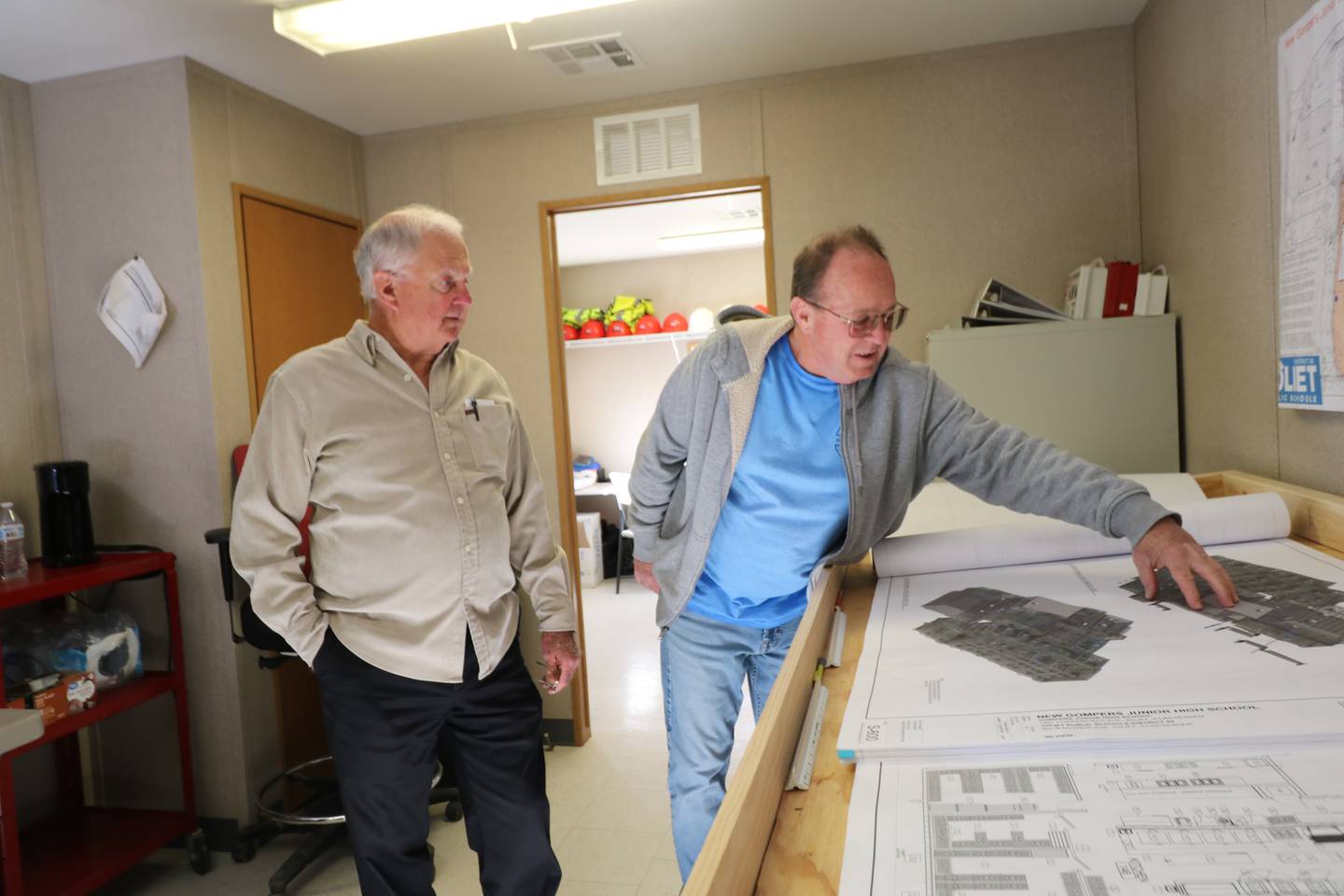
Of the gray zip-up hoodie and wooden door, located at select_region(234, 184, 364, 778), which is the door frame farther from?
the gray zip-up hoodie

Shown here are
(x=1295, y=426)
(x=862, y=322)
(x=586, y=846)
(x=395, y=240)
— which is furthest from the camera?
(x=586, y=846)

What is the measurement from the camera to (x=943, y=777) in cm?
70

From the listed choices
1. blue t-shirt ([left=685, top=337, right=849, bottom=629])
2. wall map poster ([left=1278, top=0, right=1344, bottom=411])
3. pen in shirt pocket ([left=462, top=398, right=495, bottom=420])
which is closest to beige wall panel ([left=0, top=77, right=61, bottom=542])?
pen in shirt pocket ([left=462, top=398, right=495, bottom=420])

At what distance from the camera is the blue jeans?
1635 mm

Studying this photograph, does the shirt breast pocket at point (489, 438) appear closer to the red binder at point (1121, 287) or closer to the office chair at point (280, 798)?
the office chair at point (280, 798)

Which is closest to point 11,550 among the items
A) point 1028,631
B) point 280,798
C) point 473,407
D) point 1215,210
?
point 280,798

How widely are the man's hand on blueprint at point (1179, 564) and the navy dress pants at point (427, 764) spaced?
4.17 ft

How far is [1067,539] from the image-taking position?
53.4 inches

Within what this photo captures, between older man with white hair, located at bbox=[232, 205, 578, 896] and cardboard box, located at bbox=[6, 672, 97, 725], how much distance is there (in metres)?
1.02

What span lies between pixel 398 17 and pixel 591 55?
2.38ft

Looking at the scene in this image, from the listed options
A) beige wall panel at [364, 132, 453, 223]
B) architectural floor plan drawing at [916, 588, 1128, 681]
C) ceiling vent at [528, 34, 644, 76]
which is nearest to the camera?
architectural floor plan drawing at [916, 588, 1128, 681]

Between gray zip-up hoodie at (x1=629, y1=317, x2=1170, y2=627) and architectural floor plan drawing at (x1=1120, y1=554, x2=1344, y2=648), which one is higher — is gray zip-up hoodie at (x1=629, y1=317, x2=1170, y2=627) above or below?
above

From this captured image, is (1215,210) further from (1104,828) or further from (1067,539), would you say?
(1104,828)

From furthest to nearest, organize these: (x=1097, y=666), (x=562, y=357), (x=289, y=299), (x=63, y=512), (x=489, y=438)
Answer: (x=562, y=357), (x=289, y=299), (x=63, y=512), (x=489, y=438), (x=1097, y=666)
